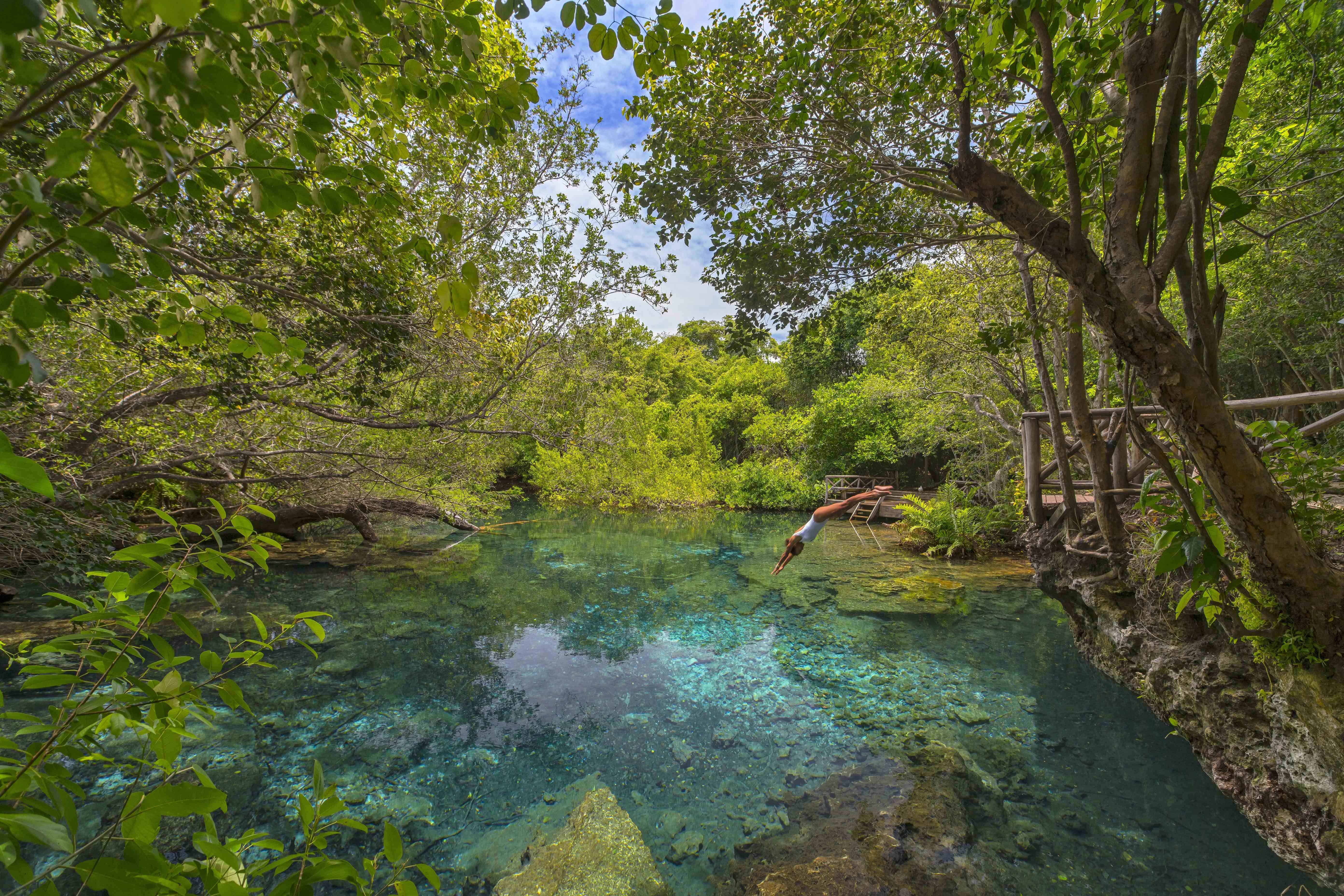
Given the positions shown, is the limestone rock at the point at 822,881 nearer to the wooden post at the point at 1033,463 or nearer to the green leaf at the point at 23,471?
the green leaf at the point at 23,471

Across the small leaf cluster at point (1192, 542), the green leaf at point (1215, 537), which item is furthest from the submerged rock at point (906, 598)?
the green leaf at point (1215, 537)

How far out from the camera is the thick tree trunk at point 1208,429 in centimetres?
209

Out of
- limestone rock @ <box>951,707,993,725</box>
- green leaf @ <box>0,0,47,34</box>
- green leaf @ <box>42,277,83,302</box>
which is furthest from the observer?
limestone rock @ <box>951,707,993,725</box>

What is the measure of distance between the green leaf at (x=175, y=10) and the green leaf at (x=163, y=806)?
1115mm

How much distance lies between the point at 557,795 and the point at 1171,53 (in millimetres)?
5473

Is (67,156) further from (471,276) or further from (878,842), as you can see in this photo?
(878,842)

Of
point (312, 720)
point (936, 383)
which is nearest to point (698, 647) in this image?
point (312, 720)

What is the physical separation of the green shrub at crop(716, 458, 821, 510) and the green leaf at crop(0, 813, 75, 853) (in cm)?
1927

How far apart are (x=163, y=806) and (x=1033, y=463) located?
6.55m

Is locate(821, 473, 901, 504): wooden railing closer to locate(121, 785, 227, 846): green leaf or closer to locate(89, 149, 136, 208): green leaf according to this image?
locate(121, 785, 227, 846): green leaf

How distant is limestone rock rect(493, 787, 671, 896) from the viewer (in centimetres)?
298

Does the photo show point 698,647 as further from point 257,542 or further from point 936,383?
point 936,383

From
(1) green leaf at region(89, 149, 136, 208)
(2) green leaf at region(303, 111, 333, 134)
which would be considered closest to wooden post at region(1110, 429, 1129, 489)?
(2) green leaf at region(303, 111, 333, 134)

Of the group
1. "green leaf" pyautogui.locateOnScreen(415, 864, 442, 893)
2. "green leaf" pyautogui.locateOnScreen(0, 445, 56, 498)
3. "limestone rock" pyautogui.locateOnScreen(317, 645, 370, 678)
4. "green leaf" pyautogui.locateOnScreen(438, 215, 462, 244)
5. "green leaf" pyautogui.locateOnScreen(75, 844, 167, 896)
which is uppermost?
"green leaf" pyautogui.locateOnScreen(438, 215, 462, 244)
